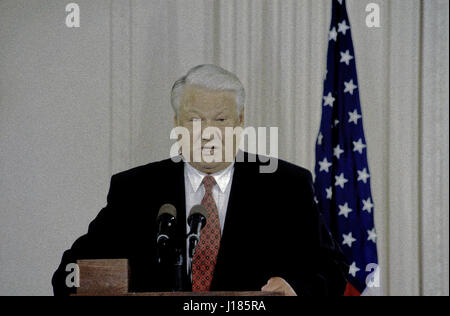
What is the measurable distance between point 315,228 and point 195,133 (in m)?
0.75

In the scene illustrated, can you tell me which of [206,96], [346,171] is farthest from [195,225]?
[346,171]

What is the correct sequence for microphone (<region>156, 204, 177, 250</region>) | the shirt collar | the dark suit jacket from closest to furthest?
microphone (<region>156, 204, 177, 250</region>) → the dark suit jacket → the shirt collar

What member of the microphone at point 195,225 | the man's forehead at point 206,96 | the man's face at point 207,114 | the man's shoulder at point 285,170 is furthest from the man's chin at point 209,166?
the microphone at point 195,225

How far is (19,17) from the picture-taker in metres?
3.04

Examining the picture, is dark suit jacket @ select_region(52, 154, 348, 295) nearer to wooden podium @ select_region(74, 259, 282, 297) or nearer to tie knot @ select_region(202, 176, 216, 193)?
tie knot @ select_region(202, 176, 216, 193)

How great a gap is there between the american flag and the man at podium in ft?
1.52

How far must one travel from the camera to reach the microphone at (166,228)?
1.38 m

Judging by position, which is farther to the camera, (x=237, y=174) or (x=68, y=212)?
(x=68, y=212)

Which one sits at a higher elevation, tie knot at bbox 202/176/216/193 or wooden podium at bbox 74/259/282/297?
tie knot at bbox 202/176/216/193

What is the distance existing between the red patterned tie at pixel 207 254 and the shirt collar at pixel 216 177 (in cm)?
18

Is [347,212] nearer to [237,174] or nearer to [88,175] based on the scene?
[237,174]

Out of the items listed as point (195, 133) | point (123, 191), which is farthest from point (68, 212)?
point (195, 133)

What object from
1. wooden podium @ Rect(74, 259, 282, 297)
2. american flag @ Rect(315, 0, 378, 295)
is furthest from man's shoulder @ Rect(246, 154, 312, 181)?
wooden podium @ Rect(74, 259, 282, 297)

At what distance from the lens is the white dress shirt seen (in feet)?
7.22
